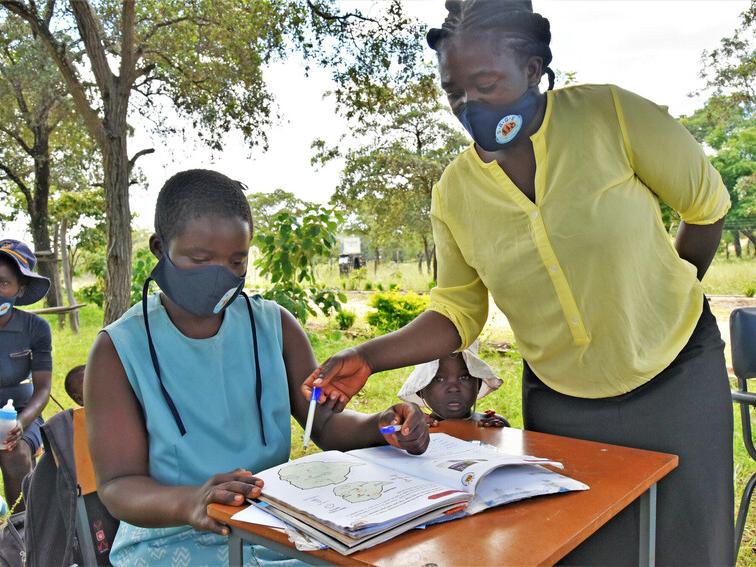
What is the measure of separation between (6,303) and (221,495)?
2886 mm

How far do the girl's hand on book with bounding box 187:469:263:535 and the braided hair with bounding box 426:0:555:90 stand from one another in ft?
3.63

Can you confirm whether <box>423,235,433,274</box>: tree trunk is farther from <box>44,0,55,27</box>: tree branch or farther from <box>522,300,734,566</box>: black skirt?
<box>522,300,734,566</box>: black skirt

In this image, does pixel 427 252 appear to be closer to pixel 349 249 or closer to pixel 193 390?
pixel 349 249

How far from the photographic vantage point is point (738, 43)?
299 inches

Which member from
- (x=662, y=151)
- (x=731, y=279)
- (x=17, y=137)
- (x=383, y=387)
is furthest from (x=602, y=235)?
(x=17, y=137)

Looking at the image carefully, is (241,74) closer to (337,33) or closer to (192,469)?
(337,33)

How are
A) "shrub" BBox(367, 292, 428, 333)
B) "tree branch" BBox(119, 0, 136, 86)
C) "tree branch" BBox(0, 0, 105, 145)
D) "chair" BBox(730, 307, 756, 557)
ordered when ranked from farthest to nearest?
1. "shrub" BBox(367, 292, 428, 333)
2. "tree branch" BBox(119, 0, 136, 86)
3. "tree branch" BBox(0, 0, 105, 145)
4. "chair" BBox(730, 307, 756, 557)

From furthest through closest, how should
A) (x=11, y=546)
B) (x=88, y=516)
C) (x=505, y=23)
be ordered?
(x=11, y=546) < (x=88, y=516) < (x=505, y=23)

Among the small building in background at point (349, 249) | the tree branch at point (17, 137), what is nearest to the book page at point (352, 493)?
the tree branch at point (17, 137)

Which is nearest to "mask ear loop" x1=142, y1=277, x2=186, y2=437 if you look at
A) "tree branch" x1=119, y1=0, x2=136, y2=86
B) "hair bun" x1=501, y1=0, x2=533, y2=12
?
"hair bun" x1=501, y1=0, x2=533, y2=12

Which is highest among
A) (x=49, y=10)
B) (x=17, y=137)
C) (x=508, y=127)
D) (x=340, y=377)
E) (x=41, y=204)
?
(x=49, y=10)

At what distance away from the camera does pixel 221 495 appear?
1.23 m

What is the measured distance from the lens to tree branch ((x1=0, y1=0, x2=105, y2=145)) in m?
5.35

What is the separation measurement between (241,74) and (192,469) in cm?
583
